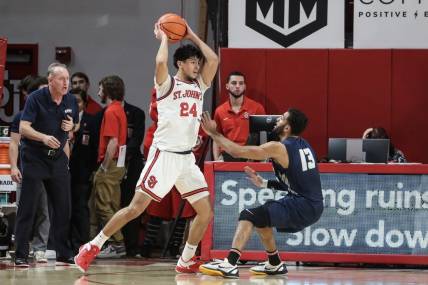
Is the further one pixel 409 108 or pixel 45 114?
pixel 409 108

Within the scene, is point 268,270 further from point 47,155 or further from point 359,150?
point 47,155

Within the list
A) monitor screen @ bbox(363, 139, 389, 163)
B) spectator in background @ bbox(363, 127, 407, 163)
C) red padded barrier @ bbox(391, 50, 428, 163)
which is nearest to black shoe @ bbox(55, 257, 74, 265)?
monitor screen @ bbox(363, 139, 389, 163)

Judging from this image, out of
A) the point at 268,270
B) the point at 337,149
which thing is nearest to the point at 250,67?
the point at 337,149

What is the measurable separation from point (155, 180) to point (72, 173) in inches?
112

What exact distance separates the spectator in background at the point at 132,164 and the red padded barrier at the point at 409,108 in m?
3.26

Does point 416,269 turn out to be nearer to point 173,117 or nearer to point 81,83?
point 173,117

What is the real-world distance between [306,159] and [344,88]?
3.69 m

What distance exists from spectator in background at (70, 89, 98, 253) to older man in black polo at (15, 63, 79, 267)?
1.08 m

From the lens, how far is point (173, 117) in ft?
32.1

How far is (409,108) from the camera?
525 inches

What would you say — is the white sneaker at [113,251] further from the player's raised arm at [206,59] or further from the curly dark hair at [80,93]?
the player's raised arm at [206,59]

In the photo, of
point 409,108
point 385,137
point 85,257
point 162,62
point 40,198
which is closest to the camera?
point 162,62

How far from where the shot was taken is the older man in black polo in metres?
10.6

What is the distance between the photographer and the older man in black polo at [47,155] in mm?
10625
